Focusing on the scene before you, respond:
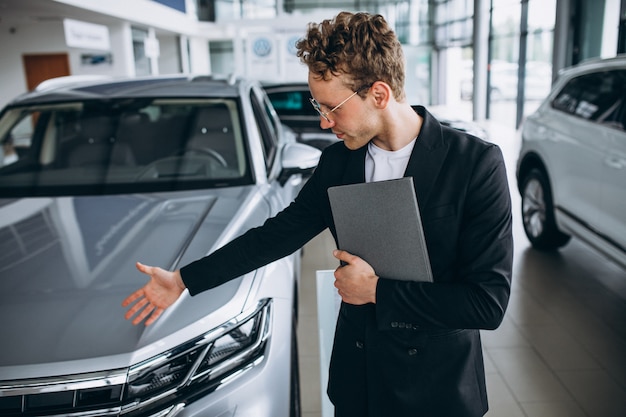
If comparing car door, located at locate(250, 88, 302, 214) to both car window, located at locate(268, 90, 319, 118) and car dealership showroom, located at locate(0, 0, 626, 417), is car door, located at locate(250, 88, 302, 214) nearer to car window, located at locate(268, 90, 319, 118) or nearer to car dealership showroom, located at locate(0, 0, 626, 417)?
car dealership showroom, located at locate(0, 0, 626, 417)

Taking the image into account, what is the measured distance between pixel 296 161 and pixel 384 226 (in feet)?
5.49

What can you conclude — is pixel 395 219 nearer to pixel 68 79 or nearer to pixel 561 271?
pixel 68 79

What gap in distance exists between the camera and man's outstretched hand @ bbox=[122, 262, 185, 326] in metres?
1.50

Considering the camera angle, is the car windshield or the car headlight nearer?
the car headlight

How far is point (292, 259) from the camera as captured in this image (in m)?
2.42

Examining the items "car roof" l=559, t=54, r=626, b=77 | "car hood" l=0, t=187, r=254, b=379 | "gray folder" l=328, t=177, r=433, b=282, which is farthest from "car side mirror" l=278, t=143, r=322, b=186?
"car roof" l=559, t=54, r=626, b=77

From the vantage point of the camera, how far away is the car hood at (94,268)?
148 cm

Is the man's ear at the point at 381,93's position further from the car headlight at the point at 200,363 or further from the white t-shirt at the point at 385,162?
the car headlight at the point at 200,363

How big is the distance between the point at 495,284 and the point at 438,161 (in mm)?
277

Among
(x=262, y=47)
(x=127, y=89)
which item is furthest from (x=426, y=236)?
(x=262, y=47)

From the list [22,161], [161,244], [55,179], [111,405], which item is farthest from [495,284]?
[22,161]

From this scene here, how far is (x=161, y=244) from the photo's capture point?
6.47 feet

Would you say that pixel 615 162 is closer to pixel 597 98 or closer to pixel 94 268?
pixel 597 98

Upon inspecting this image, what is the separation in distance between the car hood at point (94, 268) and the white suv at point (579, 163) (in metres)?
2.28
